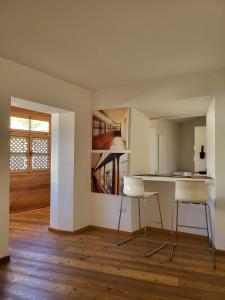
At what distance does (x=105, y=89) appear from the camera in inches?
181

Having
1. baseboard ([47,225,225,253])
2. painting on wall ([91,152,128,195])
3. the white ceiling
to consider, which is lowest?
baseboard ([47,225,225,253])

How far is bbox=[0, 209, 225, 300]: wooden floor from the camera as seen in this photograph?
99.6 inches

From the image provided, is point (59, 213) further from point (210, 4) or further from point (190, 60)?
point (210, 4)

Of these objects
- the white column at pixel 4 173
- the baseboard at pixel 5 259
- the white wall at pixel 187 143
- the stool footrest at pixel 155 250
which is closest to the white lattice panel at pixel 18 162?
the white column at pixel 4 173

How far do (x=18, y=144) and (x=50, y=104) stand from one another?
2.65 metres

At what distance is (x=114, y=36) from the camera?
2.62 m

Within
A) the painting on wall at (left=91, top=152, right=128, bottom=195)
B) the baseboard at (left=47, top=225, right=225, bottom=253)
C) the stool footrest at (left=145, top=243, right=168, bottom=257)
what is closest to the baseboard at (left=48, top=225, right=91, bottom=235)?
the baseboard at (left=47, top=225, right=225, bottom=253)

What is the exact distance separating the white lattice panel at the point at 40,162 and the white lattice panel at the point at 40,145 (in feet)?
0.42

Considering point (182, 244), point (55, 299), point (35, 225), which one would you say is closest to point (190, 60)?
point (182, 244)

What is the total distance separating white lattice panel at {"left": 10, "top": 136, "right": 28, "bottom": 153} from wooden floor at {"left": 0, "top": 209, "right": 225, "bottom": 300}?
8.01ft

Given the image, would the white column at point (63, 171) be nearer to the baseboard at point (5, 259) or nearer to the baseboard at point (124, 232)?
the baseboard at point (124, 232)

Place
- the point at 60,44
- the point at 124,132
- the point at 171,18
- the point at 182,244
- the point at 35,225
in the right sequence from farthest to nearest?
the point at 35,225
the point at 124,132
the point at 182,244
the point at 60,44
the point at 171,18

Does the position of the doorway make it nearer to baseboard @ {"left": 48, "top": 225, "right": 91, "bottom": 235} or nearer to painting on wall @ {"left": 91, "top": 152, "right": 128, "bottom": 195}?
baseboard @ {"left": 48, "top": 225, "right": 91, "bottom": 235}

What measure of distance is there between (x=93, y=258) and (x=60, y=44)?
2.60m
